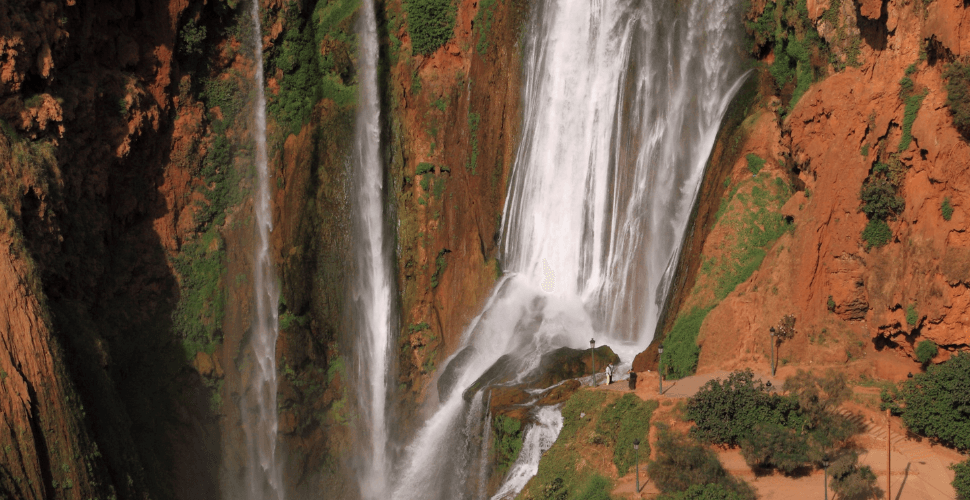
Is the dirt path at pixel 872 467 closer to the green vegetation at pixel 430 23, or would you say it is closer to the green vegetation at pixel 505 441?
the green vegetation at pixel 505 441

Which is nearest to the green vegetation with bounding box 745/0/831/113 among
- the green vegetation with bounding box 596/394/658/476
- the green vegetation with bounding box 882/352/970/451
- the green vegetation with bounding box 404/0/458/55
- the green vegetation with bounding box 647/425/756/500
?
the green vegetation with bounding box 882/352/970/451

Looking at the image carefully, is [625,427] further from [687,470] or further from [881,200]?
[881,200]

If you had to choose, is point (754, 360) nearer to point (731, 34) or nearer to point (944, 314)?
point (944, 314)

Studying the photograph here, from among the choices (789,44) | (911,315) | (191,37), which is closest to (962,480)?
(911,315)

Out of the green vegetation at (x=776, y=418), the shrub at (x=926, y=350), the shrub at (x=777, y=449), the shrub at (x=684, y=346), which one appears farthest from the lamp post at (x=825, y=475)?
the shrub at (x=684, y=346)

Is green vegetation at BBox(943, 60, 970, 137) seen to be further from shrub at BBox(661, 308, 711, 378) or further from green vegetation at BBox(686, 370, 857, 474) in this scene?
shrub at BBox(661, 308, 711, 378)

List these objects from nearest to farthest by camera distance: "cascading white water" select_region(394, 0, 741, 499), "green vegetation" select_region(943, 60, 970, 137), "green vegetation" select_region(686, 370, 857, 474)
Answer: "green vegetation" select_region(943, 60, 970, 137)
"green vegetation" select_region(686, 370, 857, 474)
"cascading white water" select_region(394, 0, 741, 499)
